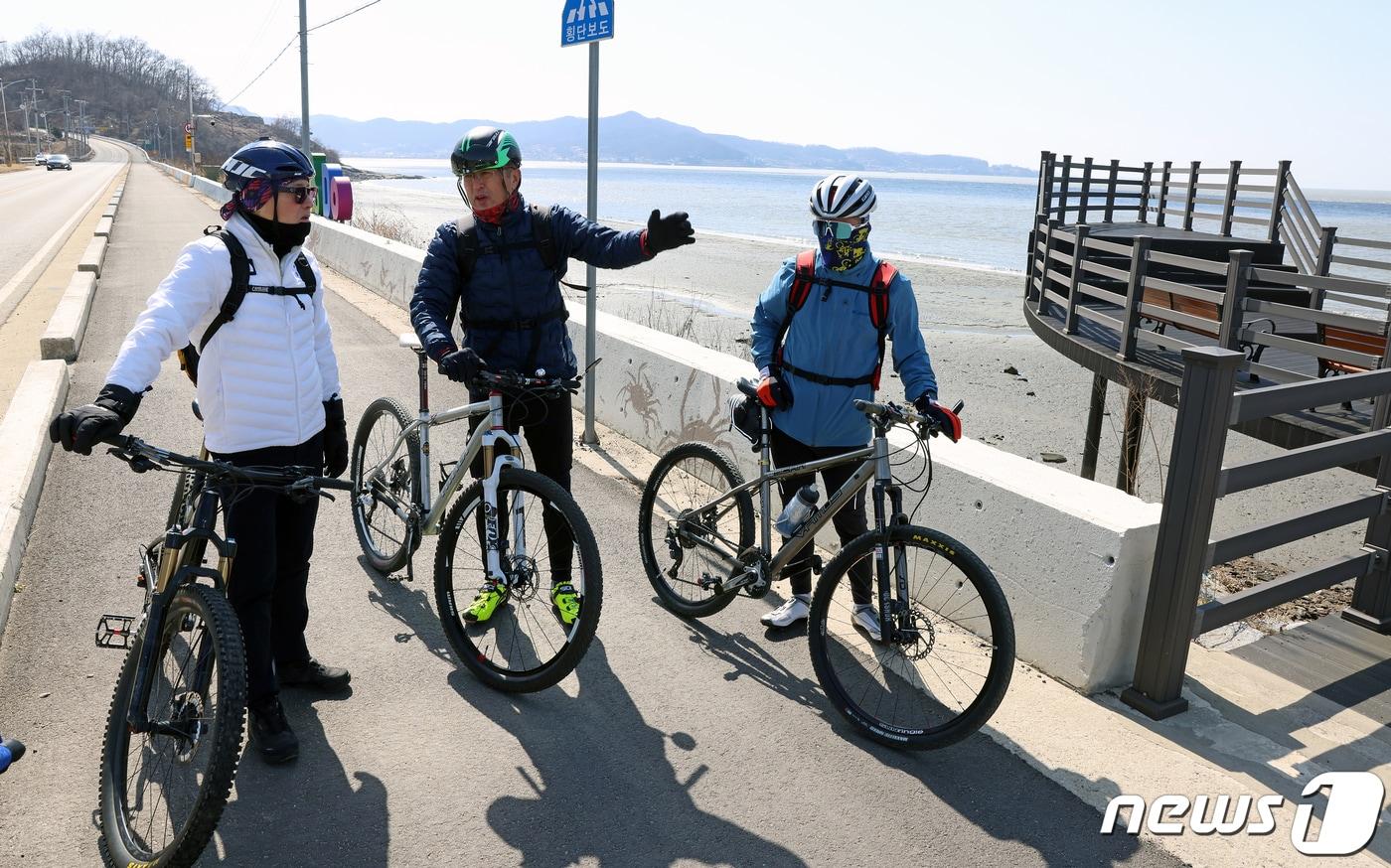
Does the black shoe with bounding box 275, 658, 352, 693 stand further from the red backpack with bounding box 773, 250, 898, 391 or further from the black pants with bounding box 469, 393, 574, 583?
the red backpack with bounding box 773, 250, 898, 391

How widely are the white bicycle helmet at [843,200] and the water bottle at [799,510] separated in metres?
1.13

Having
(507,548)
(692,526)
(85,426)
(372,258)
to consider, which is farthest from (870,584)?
(372,258)

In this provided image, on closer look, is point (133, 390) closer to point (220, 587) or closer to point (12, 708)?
point (220, 587)

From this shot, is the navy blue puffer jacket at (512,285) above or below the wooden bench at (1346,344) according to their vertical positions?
above

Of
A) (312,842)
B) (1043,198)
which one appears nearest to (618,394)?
(312,842)

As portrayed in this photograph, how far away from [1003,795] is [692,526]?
1.93 metres

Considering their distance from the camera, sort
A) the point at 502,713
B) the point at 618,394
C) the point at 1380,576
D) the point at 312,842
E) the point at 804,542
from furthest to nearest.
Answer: the point at 618,394, the point at 1380,576, the point at 804,542, the point at 502,713, the point at 312,842

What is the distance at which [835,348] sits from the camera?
14.1ft

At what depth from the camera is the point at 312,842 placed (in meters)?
3.11

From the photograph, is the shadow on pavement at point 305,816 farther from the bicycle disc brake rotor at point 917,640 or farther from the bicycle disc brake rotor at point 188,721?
the bicycle disc brake rotor at point 917,640

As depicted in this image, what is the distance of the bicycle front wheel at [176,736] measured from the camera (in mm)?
2838

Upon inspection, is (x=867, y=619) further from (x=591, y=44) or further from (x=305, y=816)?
(x=591, y=44)

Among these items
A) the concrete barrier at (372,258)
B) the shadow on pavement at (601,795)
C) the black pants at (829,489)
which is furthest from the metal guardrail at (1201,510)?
the concrete barrier at (372,258)

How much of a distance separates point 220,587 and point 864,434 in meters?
2.59
